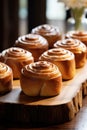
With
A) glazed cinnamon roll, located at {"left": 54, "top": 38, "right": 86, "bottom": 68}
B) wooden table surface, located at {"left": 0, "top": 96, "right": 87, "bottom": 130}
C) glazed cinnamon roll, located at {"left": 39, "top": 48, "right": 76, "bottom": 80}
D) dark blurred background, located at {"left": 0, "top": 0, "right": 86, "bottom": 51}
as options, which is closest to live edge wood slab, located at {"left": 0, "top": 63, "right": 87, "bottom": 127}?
wooden table surface, located at {"left": 0, "top": 96, "right": 87, "bottom": 130}

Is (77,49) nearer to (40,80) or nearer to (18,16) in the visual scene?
(40,80)

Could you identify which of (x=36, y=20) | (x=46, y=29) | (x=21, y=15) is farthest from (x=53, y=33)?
A: (x=21, y=15)

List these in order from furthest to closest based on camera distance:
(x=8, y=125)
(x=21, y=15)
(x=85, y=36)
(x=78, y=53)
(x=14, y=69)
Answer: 1. (x=21, y=15)
2. (x=85, y=36)
3. (x=78, y=53)
4. (x=14, y=69)
5. (x=8, y=125)

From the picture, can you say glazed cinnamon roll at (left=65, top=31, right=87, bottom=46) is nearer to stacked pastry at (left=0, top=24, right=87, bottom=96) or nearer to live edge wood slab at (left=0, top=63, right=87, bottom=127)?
stacked pastry at (left=0, top=24, right=87, bottom=96)

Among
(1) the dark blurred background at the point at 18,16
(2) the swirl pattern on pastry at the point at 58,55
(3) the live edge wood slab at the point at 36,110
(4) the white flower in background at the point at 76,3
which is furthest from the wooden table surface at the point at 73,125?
(1) the dark blurred background at the point at 18,16

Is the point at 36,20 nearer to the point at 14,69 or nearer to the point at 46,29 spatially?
the point at 46,29

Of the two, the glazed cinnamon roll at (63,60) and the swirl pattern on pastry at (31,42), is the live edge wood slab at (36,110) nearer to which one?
the glazed cinnamon roll at (63,60)

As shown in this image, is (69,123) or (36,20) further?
(36,20)
